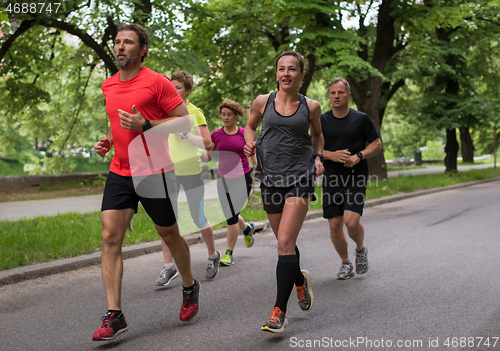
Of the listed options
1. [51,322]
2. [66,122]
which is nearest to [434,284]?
[51,322]

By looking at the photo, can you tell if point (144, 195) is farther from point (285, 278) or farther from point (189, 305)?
point (285, 278)

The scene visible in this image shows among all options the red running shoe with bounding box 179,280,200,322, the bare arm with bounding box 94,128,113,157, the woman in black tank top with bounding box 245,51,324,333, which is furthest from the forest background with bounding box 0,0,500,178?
the red running shoe with bounding box 179,280,200,322

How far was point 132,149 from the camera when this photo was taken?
365cm

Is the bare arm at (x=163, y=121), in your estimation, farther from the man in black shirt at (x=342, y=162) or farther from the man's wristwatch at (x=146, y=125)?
the man in black shirt at (x=342, y=162)

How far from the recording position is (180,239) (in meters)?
3.96

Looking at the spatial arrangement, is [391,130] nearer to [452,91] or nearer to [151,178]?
[452,91]

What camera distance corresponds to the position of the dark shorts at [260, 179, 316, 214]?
3781 mm

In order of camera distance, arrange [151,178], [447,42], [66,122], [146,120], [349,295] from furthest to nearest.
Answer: [447,42] < [66,122] < [349,295] < [151,178] < [146,120]

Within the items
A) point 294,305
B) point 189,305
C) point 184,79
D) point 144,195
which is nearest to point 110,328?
point 189,305

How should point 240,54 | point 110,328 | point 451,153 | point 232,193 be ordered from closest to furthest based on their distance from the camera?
1. point 110,328
2. point 232,193
3. point 240,54
4. point 451,153

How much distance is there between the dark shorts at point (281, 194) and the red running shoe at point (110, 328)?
140 cm

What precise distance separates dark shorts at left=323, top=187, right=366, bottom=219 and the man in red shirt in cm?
199

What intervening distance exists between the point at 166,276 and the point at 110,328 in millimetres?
1894

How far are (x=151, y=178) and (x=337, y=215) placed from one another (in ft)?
7.37
